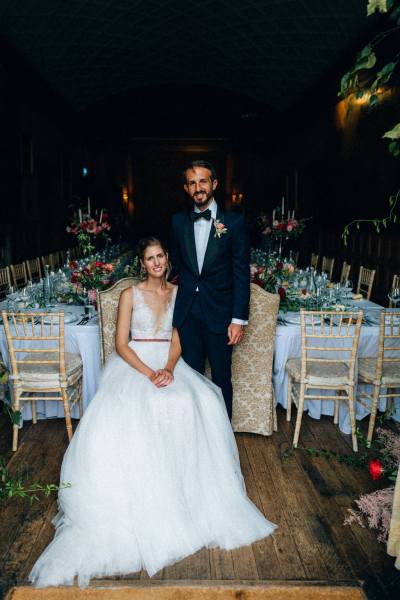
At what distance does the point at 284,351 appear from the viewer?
3.92 meters

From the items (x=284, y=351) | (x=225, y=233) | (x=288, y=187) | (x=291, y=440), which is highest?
(x=288, y=187)

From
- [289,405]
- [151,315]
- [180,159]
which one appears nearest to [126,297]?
[151,315]

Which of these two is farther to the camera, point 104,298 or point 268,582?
point 104,298

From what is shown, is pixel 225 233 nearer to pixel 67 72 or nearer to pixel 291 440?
pixel 291 440

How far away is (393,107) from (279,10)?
3.54 meters

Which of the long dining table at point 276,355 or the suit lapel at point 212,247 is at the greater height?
the suit lapel at point 212,247

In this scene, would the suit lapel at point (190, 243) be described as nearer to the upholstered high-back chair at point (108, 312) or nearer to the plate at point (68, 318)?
the upholstered high-back chair at point (108, 312)

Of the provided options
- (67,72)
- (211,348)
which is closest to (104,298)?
(211,348)

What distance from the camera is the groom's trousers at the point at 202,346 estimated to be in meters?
3.07

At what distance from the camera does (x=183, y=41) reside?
1086 centimetres

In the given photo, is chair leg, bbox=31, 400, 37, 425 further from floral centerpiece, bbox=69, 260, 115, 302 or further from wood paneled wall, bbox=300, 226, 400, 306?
wood paneled wall, bbox=300, 226, 400, 306

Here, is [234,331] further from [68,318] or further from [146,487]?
[68,318]

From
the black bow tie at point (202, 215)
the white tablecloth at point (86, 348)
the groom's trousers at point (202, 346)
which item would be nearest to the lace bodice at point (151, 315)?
the groom's trousers at point (202, 346)

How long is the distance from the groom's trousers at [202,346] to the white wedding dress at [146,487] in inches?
14.9
